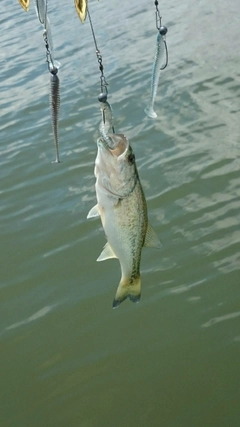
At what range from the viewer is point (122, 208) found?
292 cm

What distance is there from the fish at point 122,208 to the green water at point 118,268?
1.93 metres

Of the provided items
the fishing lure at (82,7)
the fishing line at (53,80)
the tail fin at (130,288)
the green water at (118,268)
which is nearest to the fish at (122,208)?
the tail fin at (130,288)

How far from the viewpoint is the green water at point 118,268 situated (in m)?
4.98

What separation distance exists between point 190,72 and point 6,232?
17.4 feet

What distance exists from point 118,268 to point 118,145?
3.73m

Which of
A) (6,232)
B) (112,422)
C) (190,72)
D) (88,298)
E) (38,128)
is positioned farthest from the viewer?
(190,72)

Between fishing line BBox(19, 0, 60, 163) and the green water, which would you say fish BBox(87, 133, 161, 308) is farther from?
the green water

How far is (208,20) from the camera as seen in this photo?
563 inches

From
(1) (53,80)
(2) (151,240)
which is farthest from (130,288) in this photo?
(1) (53,80)

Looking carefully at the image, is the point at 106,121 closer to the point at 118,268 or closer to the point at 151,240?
the point at 151,240

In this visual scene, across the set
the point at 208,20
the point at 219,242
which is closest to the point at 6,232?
the point at 219,242

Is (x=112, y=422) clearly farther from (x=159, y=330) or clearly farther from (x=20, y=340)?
(x=20, y=340)

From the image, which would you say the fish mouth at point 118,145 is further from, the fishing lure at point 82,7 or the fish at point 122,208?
the fishing lure at point 82,7

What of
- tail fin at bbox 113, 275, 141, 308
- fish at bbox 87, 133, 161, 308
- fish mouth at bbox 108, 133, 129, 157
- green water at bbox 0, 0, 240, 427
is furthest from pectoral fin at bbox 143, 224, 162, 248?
green water at bbox 0, 0, 240, 427
